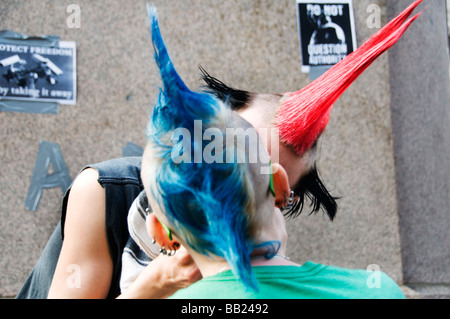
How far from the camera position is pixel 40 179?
258cm

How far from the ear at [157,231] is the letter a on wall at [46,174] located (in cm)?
160

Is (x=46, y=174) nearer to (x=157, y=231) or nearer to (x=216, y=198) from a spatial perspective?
(x=157, y=231)

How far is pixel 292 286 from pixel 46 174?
6.14 feet

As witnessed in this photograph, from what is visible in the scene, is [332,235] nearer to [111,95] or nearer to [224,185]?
[111,95]

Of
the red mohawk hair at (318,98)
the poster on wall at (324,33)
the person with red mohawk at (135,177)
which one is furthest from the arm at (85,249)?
the poster on wall at (324,33)

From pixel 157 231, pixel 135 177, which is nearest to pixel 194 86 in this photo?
pixel 135 177

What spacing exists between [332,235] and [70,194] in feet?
5.49

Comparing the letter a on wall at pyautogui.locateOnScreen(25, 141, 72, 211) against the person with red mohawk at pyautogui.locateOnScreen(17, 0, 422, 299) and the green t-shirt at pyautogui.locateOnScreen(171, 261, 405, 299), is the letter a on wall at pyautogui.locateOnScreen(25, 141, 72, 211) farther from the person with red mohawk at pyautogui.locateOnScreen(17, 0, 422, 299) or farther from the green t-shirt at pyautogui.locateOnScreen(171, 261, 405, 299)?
the green t-shirt at pyautogui.locateOnScreen(171, 261, 405, 299)

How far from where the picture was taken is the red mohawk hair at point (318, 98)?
4.86 feet

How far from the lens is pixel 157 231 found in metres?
1.13

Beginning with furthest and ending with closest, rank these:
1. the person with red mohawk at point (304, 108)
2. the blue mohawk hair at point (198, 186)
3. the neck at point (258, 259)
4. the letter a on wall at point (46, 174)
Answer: the letter a on wall at point (46, 174)
the person with red mohawk at point (304, 108)
the neck at point (258, 259)
the blue mohawk hair at point (198, 186)

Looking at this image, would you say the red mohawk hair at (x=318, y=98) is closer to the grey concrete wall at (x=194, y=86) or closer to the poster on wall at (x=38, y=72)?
the grey concrete wall at (x=194, y=86)

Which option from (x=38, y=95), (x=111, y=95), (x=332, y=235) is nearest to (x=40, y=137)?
(x=38, y=95)

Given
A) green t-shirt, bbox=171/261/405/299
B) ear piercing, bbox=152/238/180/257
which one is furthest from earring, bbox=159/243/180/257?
green t-shirt, bbox=171/261/405/299
